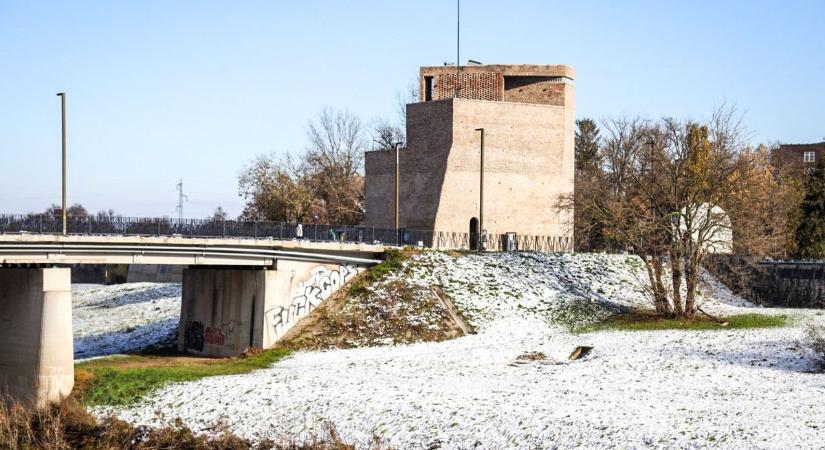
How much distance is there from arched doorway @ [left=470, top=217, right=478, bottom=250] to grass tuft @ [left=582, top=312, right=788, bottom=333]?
16.9 m

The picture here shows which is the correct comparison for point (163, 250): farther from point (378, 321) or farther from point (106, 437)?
point (106, 437)

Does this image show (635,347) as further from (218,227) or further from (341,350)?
(218,227)

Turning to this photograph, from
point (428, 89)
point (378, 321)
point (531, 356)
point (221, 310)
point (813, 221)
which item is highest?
point (428, 89)

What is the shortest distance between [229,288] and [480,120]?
994 inches

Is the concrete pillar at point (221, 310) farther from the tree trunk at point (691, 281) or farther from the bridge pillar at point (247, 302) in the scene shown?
the tree trunk at point (691, 281)

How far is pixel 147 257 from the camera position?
141ft

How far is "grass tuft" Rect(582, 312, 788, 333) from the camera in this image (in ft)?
149

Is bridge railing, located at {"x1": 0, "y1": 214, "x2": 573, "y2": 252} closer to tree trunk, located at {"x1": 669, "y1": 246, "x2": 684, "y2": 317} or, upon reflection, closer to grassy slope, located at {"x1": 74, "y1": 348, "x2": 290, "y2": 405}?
grassy slope, located at {"x1": 74, "y1": 348, "x2": 290, "y2": 405}

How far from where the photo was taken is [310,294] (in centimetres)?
4912

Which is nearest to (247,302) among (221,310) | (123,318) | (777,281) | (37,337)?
(221,310)

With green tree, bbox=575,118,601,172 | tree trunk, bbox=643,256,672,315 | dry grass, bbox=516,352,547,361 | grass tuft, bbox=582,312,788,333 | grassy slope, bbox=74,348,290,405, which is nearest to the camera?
grassy slope, bbox=74,348,290,405

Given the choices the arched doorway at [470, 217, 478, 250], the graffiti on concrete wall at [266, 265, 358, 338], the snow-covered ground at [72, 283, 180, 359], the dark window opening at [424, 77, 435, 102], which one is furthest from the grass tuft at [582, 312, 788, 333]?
the dark window opening at [424, 77, 435, 102]

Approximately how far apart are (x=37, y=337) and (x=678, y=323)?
85.8 feet

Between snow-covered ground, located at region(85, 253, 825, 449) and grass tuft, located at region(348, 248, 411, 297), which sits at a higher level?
grass tuft, located at region(348, 248, 411, 297)
